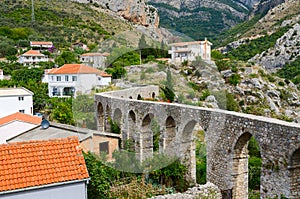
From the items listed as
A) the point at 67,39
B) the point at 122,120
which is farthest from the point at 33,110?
the point at 67,39

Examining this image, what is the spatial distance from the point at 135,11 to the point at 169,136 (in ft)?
241

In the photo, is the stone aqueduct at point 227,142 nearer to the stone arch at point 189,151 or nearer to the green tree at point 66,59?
the stone arch at point 189,151

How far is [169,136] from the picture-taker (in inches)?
583

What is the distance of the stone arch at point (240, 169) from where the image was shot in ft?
35.0

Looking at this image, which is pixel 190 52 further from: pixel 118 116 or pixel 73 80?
pixel 118 116

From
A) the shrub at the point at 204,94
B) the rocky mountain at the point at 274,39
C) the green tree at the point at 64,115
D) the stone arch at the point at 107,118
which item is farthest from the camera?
the rocky mountain at the point at 274,39

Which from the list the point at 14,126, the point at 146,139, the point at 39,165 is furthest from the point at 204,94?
the point at 39,165

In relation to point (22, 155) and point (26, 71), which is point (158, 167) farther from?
point (26, 71)

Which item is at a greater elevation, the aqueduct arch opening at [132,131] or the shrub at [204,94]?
the shrub at [204,94]

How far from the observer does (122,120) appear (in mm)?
18547

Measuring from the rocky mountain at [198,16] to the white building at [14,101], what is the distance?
5950 cm

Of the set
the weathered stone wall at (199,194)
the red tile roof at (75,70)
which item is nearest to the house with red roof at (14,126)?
the weathered stone wall at (199,194)

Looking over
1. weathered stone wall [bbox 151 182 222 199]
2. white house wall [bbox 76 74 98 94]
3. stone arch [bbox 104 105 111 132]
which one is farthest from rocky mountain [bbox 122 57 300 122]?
weathered stone wall [bbox 151 182 222 199]

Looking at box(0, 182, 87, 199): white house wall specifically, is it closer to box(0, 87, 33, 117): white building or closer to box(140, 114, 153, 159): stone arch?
box(140, 114, 153, 159): stone arch
